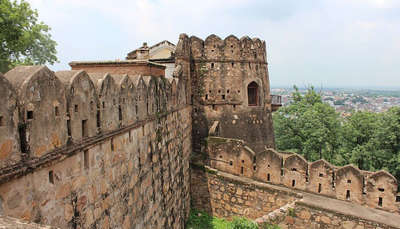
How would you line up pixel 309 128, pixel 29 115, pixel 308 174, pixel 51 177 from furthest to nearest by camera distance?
1. pixel 309 128
2. pixel 308 174
3. pixel 51 177
4. pixel 29 115

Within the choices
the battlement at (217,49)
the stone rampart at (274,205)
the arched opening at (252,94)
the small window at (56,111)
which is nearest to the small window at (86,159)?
the small window at (56,111)

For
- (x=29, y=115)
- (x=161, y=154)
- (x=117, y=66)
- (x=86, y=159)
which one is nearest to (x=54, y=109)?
(x=29, y=115)

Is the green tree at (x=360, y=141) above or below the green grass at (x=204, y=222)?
above

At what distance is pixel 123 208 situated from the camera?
16.5 feet

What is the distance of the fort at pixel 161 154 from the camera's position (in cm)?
292

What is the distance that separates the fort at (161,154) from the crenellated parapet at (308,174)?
0.03m

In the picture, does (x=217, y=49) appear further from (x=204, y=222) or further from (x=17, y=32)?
(x=17, y=32)

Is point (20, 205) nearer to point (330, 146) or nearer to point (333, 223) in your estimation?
point (333, 223)

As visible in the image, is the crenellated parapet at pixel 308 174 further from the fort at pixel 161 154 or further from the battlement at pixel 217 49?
the battlement at pixel 217 49

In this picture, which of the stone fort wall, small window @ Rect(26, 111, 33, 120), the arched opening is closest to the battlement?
the arched opening

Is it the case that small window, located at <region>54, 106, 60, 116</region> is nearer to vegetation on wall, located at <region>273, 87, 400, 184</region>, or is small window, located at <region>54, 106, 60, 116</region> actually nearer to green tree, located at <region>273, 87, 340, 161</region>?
vegetation on wall, located at <region>273, 87, 400, 184</region>

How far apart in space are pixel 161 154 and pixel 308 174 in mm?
5379

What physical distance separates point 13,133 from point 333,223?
8.88 metres

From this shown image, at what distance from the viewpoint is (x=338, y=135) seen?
1828cm
